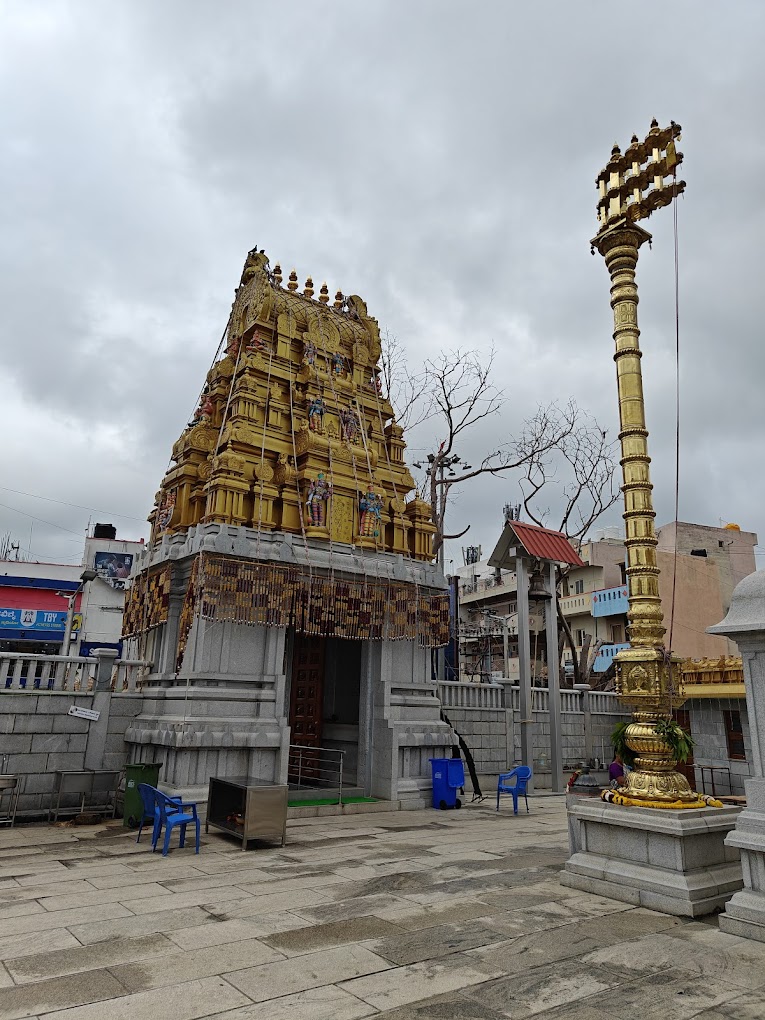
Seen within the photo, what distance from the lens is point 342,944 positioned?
5551mm

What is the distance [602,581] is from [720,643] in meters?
12.3

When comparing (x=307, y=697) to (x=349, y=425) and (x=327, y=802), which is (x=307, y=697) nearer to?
(x=327, y=802)

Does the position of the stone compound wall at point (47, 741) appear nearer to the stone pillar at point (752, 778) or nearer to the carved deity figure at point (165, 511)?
the carved deity figure at point (165, 511)

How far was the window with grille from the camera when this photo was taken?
56.2 feet

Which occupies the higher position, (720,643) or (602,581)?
(602,581)

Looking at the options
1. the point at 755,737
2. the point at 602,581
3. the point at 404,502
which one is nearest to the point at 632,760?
the point at 755,737

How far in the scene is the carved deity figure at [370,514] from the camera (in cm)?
1527

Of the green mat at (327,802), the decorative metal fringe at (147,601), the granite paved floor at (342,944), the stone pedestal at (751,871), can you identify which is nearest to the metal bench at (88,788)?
the granite paved floor at (342,944)

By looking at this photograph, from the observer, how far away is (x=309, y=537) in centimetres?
1431

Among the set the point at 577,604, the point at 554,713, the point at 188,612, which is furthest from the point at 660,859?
the point at 577,604

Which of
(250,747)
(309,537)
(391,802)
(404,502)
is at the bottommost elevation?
(391,802)

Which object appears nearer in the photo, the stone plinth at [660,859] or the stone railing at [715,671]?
the stone plinth at [660,859]

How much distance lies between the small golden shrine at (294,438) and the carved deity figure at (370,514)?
24 millimetres

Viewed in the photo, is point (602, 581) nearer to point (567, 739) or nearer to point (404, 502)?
point (567, 739)
